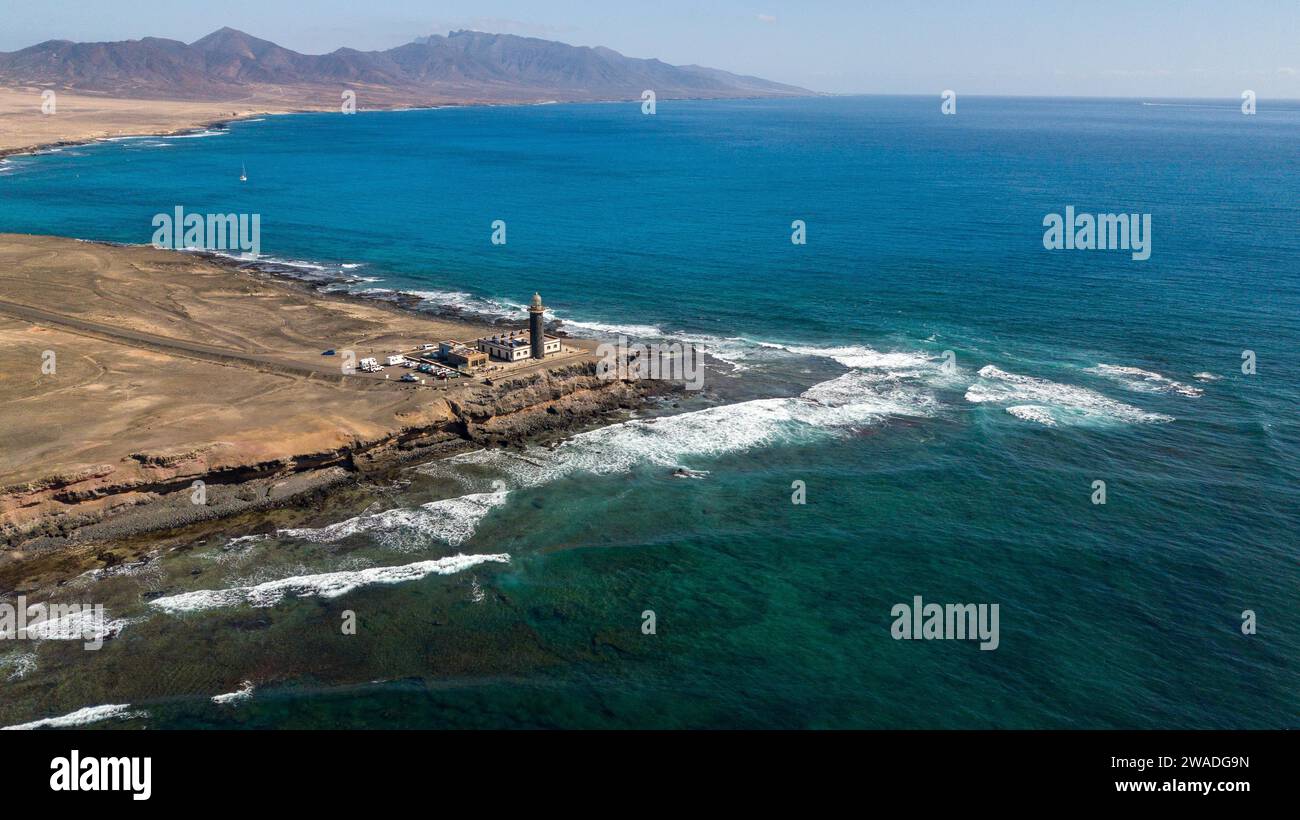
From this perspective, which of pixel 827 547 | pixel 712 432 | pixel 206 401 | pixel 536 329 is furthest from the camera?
pixel 536 329

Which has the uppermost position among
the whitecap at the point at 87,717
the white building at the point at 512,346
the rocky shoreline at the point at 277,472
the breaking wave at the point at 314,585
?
the white building at the point at 512,346

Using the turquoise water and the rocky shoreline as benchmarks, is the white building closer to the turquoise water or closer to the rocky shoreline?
the rocky shoreline

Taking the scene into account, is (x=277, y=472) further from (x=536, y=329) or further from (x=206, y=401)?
(x=536, y=329)

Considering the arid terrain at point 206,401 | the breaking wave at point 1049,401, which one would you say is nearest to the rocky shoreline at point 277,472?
the arid terrain at point 206,401

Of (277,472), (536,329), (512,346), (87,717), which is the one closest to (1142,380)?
(536,329)

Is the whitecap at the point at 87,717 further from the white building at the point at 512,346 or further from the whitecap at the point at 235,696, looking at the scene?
the white building at the point at 512,346

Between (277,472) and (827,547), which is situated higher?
(277,472)

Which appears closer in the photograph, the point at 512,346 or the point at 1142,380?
the point at 512,346

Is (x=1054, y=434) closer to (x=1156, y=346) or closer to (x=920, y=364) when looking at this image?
(x=920, y=364)

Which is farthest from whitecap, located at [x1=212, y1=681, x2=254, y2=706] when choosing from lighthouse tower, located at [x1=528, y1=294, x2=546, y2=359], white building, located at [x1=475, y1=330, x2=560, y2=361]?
lighthouse tower, located at [x1=528, y1=294, x2=546, y2=359]
